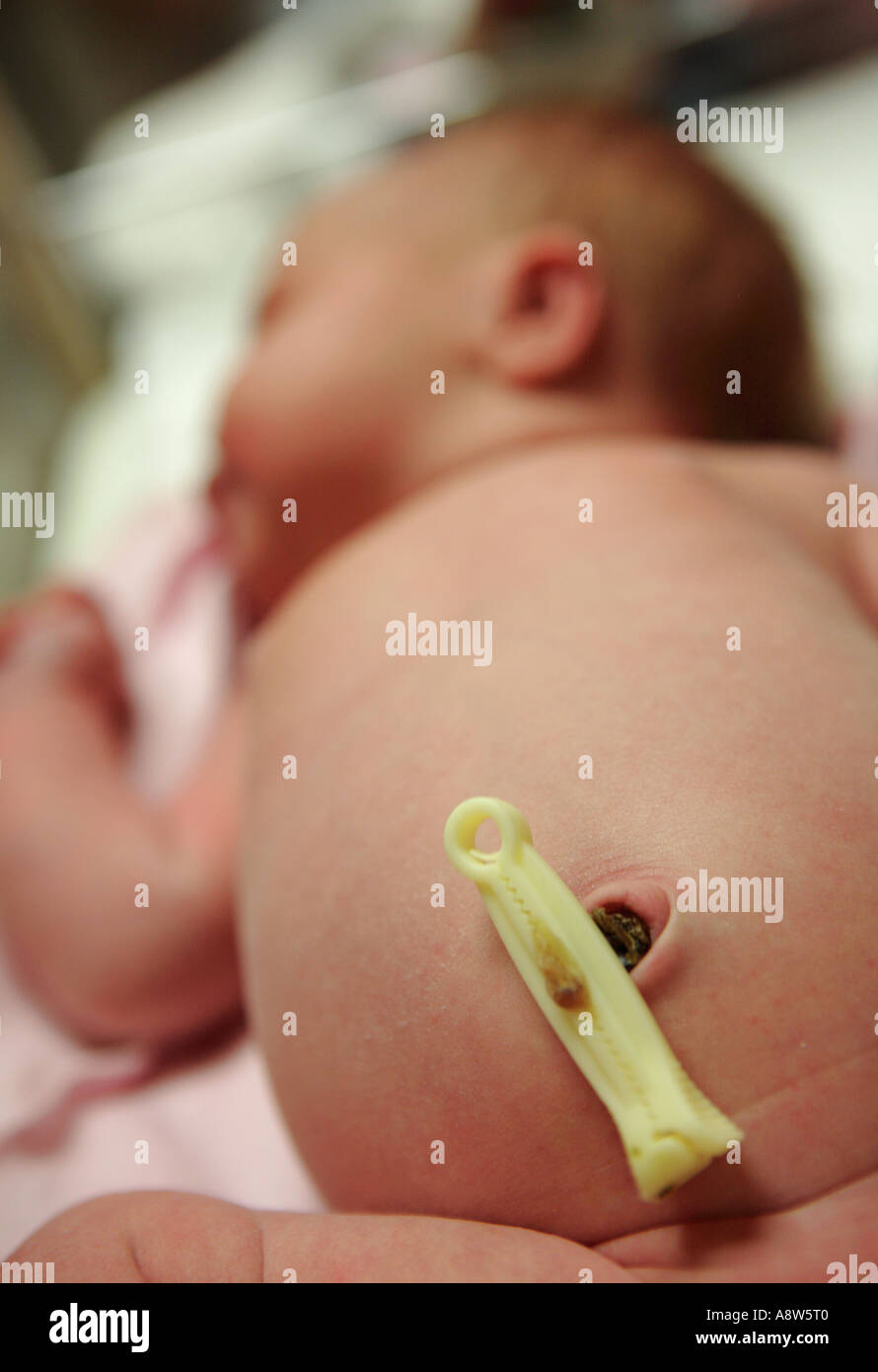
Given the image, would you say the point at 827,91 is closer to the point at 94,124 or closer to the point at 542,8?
the point at 542,8

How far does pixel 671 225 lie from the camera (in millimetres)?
1022

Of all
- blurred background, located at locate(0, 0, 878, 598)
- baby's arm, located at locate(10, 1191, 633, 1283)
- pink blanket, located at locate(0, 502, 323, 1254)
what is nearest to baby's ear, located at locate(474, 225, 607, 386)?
blurred background, located at locate(0, 0, 878, 598)

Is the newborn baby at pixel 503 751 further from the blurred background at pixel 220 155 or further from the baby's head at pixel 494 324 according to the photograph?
the blurred background at pixel 220 155

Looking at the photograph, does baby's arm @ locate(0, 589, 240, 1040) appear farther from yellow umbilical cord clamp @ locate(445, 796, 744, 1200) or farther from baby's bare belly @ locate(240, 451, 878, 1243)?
yellow umbilical cord clamp @ locate(445, 796, 744, 1200)

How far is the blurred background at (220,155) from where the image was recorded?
1.44 m

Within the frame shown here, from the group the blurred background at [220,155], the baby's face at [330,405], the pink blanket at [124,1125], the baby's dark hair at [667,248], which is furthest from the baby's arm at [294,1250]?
the blurred background at [220,155]

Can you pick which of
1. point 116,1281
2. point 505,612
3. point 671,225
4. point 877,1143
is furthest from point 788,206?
point 116,1281

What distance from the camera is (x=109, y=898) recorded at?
0.86 meters

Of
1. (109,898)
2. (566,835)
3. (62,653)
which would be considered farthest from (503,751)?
(62,653)

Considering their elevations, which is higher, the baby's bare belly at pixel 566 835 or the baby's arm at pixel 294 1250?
the baby's bare belly at pixel 566 835

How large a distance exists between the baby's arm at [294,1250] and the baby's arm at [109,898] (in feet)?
1.01

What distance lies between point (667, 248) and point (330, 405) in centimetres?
38

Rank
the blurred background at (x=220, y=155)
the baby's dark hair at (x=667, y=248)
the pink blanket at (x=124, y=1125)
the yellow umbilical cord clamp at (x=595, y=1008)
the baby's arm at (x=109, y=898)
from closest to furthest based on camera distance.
Answer: the yellow umbilical cord clamp at (x=595, y=1008) → the pink blanket at (x=124, y=1125) → the baby's arm at (x=109, y=898) → the baby's dark hair at (x=667, y=248) → the blurred background at (x=220, y=155)

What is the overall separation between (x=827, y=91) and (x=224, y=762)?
139 centimetres
